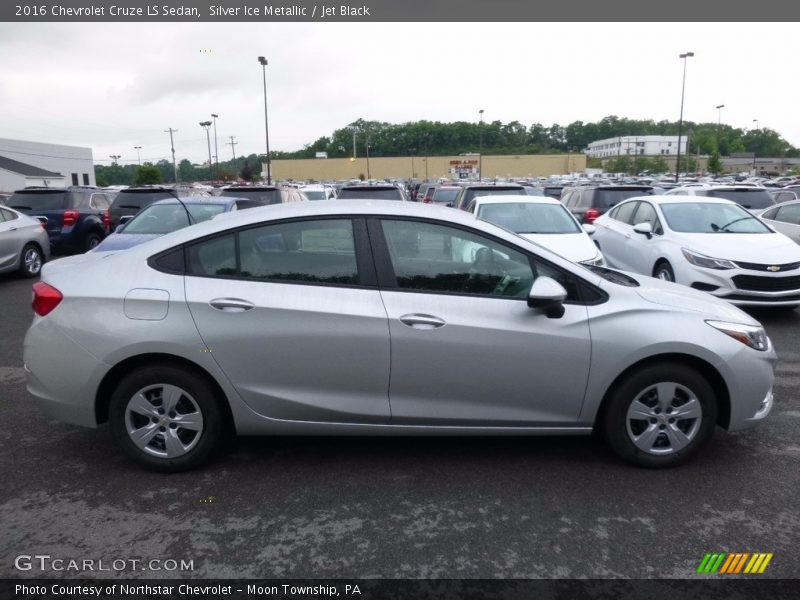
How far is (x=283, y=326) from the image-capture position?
3.82 meters

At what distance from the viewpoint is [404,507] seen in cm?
360

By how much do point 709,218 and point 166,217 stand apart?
7984mm

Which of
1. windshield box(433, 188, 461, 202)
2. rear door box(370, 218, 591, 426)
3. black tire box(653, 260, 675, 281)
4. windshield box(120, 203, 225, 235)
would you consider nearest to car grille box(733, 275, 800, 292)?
black tire box(653, 260, 675, 281)

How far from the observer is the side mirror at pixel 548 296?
373 cm

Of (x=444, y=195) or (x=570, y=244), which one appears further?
(x=444, y=195)

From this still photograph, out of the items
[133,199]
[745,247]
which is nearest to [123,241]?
[133,199]

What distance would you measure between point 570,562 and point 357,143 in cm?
12696

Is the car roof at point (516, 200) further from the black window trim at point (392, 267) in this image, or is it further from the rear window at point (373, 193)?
the black window trim at point (392, 267)

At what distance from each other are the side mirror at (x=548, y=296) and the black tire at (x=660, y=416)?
2.12ft

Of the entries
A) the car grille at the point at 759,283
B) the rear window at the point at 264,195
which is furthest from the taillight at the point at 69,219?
the car grille at the point at 759,283

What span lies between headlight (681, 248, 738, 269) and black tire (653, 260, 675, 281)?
347mm

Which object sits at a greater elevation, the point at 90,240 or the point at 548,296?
the point at 548,296

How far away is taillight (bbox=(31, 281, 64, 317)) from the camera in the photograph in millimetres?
3941

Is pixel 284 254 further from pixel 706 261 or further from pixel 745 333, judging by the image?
pixel 706 261
